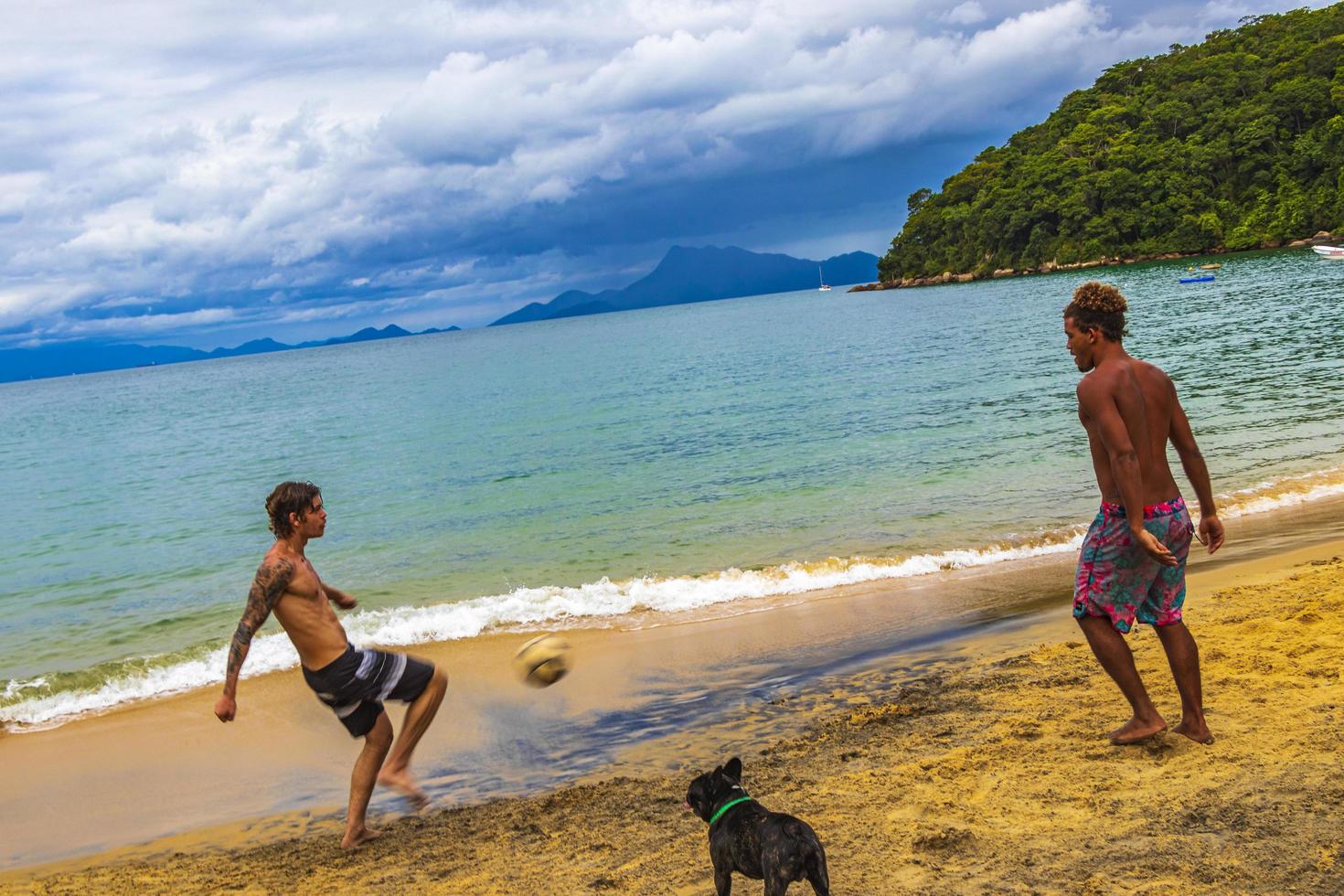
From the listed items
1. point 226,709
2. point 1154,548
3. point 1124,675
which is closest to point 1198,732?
point 1124,675

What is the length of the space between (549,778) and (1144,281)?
72270 millimetres

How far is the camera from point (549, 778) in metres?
5.75

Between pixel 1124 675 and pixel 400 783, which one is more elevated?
pixel 1124 675

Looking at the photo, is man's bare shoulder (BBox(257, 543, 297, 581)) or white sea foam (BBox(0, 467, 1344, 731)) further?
white sea foam (BBox(0, 467, 1344, 731))

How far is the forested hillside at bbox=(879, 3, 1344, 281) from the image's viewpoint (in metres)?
90.6

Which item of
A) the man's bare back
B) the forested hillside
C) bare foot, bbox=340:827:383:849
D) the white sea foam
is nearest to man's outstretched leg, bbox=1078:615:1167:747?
the man's bare back

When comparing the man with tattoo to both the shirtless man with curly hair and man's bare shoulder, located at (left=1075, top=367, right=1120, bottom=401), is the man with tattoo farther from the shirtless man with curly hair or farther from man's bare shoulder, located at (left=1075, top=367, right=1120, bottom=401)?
man's bare shoulder, located at (left=1075, top=367, right=1120, bottom=401)

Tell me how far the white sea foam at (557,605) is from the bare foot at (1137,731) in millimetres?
5435

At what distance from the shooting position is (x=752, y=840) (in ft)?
11.4

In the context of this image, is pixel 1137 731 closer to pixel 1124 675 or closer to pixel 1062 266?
pixel 1124 675

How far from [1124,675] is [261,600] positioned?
4346 millimetres

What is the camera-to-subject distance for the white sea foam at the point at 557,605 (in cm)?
916

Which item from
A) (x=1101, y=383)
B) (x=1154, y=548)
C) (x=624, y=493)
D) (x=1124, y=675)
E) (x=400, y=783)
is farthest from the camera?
(x=624, y=493)

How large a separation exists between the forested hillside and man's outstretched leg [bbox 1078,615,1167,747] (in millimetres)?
100455
